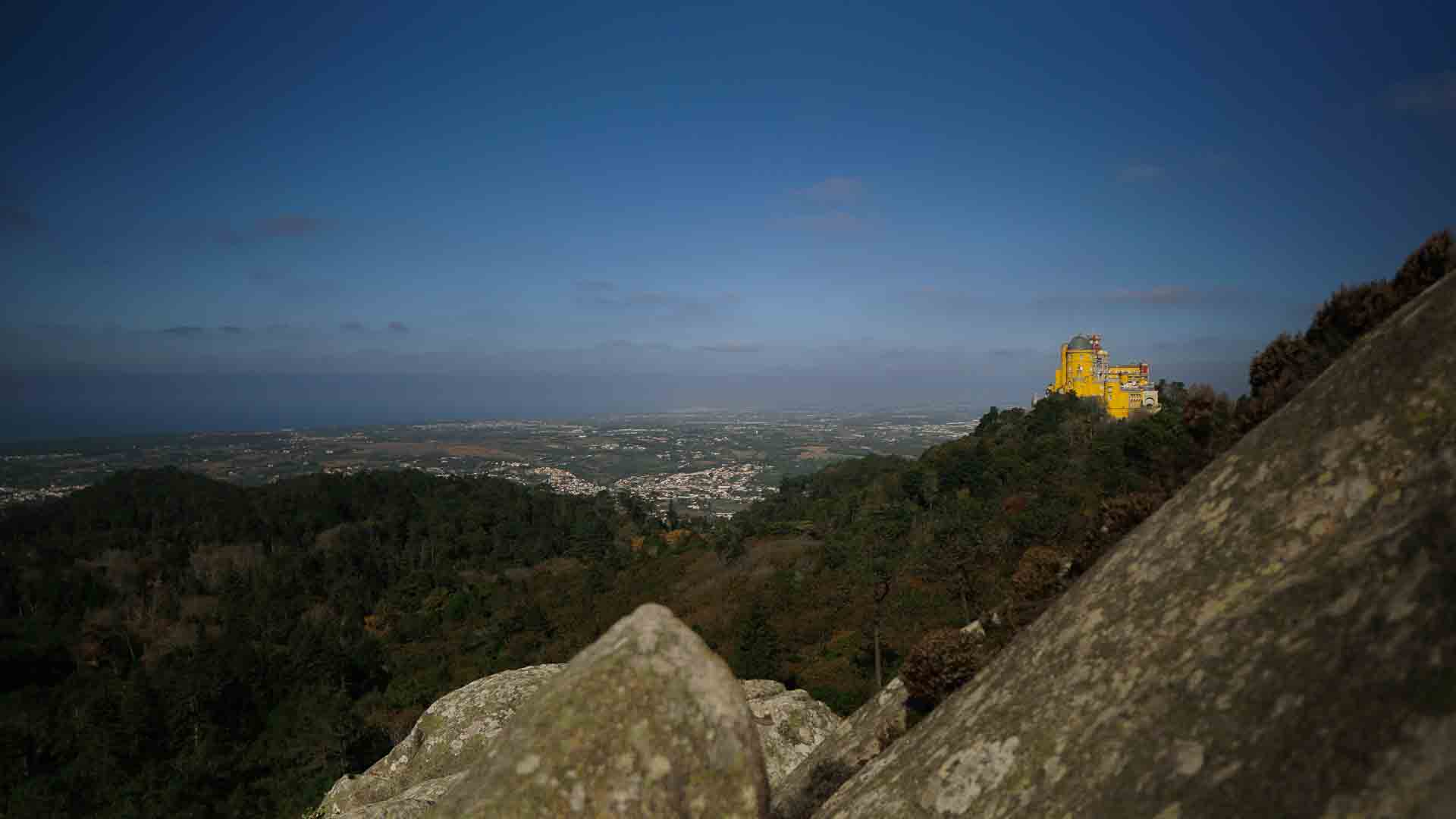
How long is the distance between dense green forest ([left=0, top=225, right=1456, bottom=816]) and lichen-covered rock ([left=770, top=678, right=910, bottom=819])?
1206 mm

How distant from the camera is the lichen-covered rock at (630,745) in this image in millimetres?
3316

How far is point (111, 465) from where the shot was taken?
17025 cm

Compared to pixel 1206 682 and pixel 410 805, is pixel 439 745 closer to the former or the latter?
pixel 410 805

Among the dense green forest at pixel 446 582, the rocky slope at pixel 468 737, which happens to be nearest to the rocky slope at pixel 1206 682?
the dense green forest at pixel 446 582

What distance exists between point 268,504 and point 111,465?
10940 cm

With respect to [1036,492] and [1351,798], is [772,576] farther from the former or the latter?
[1351,798]

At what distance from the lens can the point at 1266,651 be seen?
259cm

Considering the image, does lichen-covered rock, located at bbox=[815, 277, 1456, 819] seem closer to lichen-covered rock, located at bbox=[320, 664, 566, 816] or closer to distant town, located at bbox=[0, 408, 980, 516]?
lichen-covered rock, located at bbox=[320, 664, 566, 816]

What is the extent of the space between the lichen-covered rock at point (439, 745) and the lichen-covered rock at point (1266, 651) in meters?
13.9

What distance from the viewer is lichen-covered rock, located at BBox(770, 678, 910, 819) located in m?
5.12

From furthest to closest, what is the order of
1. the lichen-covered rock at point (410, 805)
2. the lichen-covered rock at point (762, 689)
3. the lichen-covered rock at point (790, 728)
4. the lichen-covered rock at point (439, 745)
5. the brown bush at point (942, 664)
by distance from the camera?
1. the lichen-covered rock at point (762, 689)
2. the lichen-covered rock at point (439, 745)
3. the lichen-covered rock at point (790, 728)
4. the lichen-covered rock at point (410, 805)
5. the brown bush at point (942, 664)

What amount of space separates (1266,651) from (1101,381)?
7873 cm

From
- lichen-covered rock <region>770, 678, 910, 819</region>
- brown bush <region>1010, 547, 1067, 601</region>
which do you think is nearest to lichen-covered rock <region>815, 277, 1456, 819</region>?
brown bush <region>1010, 547, 1067, 601</region>

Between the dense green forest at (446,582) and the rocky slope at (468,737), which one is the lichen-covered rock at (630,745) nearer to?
the dense green forest at (446,582)
